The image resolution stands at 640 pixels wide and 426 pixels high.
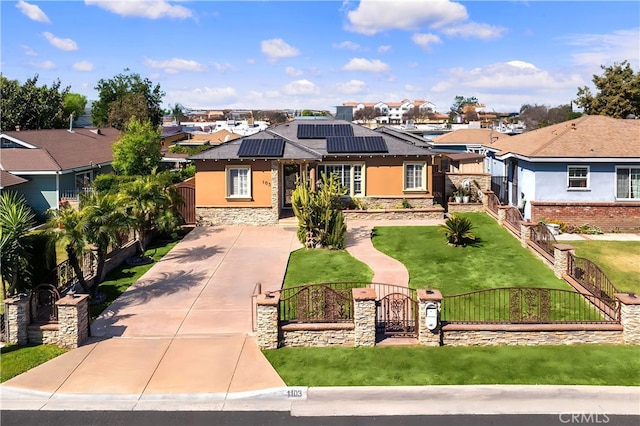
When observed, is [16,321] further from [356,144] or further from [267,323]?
[356,144]

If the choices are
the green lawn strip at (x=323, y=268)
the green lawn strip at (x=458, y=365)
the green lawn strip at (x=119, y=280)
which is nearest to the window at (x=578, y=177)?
the green lawn strip at (x=323, y=268)

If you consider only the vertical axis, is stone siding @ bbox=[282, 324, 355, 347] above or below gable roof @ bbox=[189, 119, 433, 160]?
below

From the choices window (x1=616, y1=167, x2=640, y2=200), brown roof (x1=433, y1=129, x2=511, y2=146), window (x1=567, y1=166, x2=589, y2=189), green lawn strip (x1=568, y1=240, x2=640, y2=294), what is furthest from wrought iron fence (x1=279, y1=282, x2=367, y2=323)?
brown roof (x1=433, y1=129, x2=511, y2=146)

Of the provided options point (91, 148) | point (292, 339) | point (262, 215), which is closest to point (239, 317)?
point (292, 339)

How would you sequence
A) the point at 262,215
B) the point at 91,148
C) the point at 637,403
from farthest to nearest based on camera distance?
the point at 91,148 < the point at 262,215 < the point at 637,403

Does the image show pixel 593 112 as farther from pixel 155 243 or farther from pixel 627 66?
pixel 155 243

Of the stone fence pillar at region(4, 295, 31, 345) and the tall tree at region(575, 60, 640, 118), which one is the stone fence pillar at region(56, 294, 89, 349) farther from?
the tall tree at region(575, 60, 640, 118)

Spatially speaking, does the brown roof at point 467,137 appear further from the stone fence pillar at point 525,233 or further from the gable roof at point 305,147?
the stone fence pillar at point 525,233
